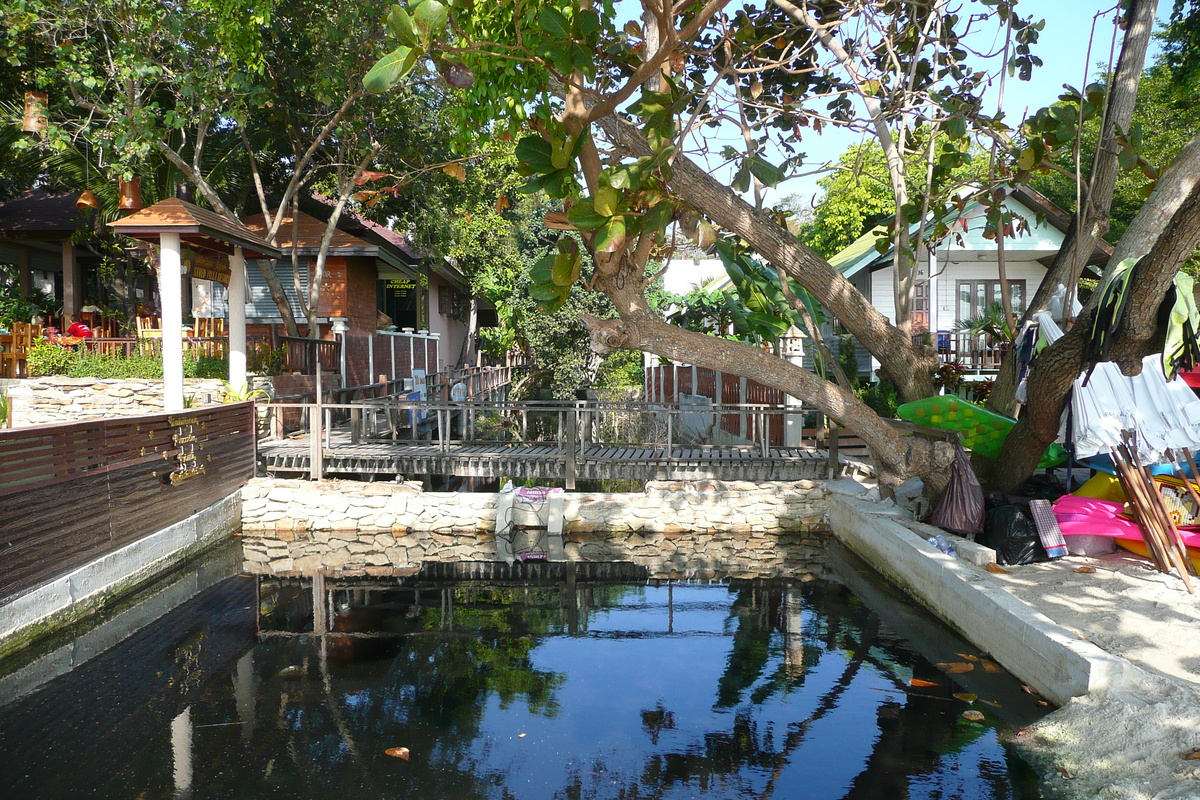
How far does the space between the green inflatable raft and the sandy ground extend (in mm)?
2464

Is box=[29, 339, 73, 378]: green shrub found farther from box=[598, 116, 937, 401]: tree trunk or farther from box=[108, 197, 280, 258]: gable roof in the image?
box=[598, 116, 937, 401]: tree trunk

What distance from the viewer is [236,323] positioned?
13859mm

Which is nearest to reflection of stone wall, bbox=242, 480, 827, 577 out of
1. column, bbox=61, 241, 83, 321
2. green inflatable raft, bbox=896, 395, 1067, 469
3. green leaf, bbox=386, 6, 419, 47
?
green inflatable raft, bbox=896, 395, 1067, 469

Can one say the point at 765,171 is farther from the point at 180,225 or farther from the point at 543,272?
the point at 180,225

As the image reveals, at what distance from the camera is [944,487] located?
944 cm

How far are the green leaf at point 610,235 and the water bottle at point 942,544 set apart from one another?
4.76m

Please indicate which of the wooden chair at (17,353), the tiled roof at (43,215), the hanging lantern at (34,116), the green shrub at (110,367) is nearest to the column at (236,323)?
the green shrub at (110,367)

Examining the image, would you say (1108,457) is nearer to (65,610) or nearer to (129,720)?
(129,720)

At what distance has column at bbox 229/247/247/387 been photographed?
13.8 m

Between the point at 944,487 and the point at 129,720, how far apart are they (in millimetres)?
7909

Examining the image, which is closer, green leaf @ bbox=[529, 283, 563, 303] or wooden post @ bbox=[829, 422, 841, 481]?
green leaf @ bbox=[529, 283, 563, 303]

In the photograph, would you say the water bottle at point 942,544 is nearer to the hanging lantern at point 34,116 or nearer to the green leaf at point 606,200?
the green leaf at point 606,200

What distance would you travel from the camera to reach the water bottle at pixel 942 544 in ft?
27.7

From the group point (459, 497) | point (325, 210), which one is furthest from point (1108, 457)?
point (325, 210)
